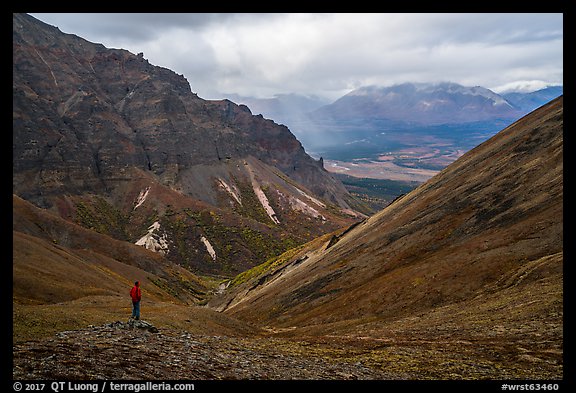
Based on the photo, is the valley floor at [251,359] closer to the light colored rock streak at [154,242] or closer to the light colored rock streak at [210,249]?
the light colored rock streak at [154,242]

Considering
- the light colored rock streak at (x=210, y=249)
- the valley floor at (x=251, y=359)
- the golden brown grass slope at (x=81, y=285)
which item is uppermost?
the light colored rock streak at (x=210, y=249)

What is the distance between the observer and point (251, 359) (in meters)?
27.2

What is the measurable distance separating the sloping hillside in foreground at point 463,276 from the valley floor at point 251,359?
0.92ft

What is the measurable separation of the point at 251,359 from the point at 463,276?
Answer: 111ft

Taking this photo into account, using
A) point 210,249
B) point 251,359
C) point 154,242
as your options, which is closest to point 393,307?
point 251,359

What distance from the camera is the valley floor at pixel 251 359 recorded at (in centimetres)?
1967

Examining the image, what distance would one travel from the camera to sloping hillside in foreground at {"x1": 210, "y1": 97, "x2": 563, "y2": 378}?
3173 centimetres

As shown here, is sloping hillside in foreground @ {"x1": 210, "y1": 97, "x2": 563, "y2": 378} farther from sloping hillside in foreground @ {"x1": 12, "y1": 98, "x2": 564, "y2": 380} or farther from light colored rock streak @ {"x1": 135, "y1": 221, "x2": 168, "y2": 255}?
light colored rock streak @ {"x1": 135, "y1": 221, "x2": 168, "y2": 255}

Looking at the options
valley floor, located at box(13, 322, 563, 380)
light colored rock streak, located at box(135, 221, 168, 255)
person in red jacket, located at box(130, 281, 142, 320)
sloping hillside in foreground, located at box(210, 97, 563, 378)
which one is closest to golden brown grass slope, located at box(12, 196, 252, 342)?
person in red jacket, located at box(130, 281, 142, 320)

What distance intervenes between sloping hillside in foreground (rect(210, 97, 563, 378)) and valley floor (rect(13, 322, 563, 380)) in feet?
0.92

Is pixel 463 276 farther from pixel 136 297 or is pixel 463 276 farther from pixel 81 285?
pixel 81 285

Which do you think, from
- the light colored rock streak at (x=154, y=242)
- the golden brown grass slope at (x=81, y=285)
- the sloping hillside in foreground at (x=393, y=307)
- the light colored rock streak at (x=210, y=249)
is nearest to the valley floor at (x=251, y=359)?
the sloping hillside in foreground at (x=393, y=307)

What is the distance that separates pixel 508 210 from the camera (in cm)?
6138
